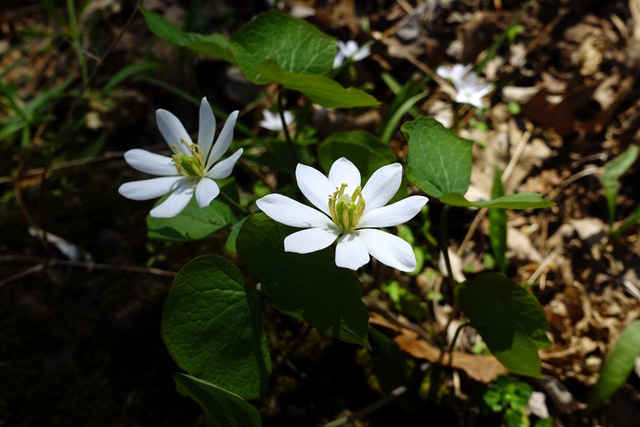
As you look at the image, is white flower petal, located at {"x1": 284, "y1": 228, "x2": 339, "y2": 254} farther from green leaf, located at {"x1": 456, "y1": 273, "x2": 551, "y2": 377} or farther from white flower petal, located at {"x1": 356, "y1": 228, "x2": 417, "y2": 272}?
green leaf, located at {"x1": 456, "y1": 273, "x2": 551, "y2": 377}

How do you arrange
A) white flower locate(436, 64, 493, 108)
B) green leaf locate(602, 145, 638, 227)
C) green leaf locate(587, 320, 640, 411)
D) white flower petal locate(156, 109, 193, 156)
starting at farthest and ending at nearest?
white flower locate(436, 64, 493, 108)
green leaf locate(602, 145, 638, 227)
green leaf locate(587, 320, 640, 411)
white flower petal locate(156, 109, 193, 156)

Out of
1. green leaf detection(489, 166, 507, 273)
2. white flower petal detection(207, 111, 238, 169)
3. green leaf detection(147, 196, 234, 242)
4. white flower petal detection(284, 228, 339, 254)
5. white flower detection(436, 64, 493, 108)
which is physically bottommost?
green leaf detection(489, 166, 507, 273)

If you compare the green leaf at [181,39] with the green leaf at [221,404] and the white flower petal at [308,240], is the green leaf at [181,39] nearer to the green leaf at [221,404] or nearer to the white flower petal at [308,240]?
the white flower petal at [308,240]

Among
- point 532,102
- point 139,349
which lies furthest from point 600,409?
point 139,349

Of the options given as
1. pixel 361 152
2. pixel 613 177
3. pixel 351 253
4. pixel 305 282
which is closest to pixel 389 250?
pixel 351 253

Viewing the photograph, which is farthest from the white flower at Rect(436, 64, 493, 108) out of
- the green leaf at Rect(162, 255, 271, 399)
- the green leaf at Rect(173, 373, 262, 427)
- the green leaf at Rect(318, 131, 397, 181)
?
the green leaf at Rect(173, 373, 262, 427)

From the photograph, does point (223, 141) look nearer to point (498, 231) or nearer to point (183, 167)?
point (183, 167)

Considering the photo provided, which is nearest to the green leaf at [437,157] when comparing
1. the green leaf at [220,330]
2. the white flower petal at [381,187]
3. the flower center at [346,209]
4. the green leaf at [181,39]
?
the white flower petal at [381,187]
